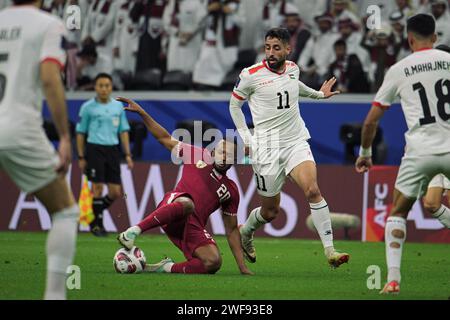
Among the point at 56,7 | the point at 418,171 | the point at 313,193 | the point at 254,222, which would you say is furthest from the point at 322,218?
the point at 56,7

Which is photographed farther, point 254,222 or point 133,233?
point 254,222

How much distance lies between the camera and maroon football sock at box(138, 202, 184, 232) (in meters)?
10.5

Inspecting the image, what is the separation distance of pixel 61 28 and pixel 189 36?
1283 cm

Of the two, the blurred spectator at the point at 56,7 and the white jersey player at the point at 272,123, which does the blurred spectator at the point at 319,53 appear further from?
the white jersey player at the point at 272,123

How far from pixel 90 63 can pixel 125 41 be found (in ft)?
2.63

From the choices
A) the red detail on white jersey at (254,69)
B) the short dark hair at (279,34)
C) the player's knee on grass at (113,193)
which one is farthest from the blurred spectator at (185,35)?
the short dark hair at (279,34)

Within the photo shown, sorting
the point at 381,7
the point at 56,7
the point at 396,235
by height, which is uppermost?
the point at 381,7

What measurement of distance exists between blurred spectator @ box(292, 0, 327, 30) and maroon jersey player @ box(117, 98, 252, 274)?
9.00 m

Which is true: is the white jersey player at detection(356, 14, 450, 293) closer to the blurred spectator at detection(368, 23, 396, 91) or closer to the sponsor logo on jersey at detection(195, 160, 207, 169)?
the sponsor logo on jersey at detection(195, 160, 207, 169)

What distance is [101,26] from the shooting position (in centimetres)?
2041

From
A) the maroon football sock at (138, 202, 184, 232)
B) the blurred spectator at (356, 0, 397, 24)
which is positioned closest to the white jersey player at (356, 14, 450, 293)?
the maroon football sock at (138, 202, 184, 232)

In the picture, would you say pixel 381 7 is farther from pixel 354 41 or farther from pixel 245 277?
pixel 245 277

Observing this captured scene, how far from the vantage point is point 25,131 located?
716 centimetres
